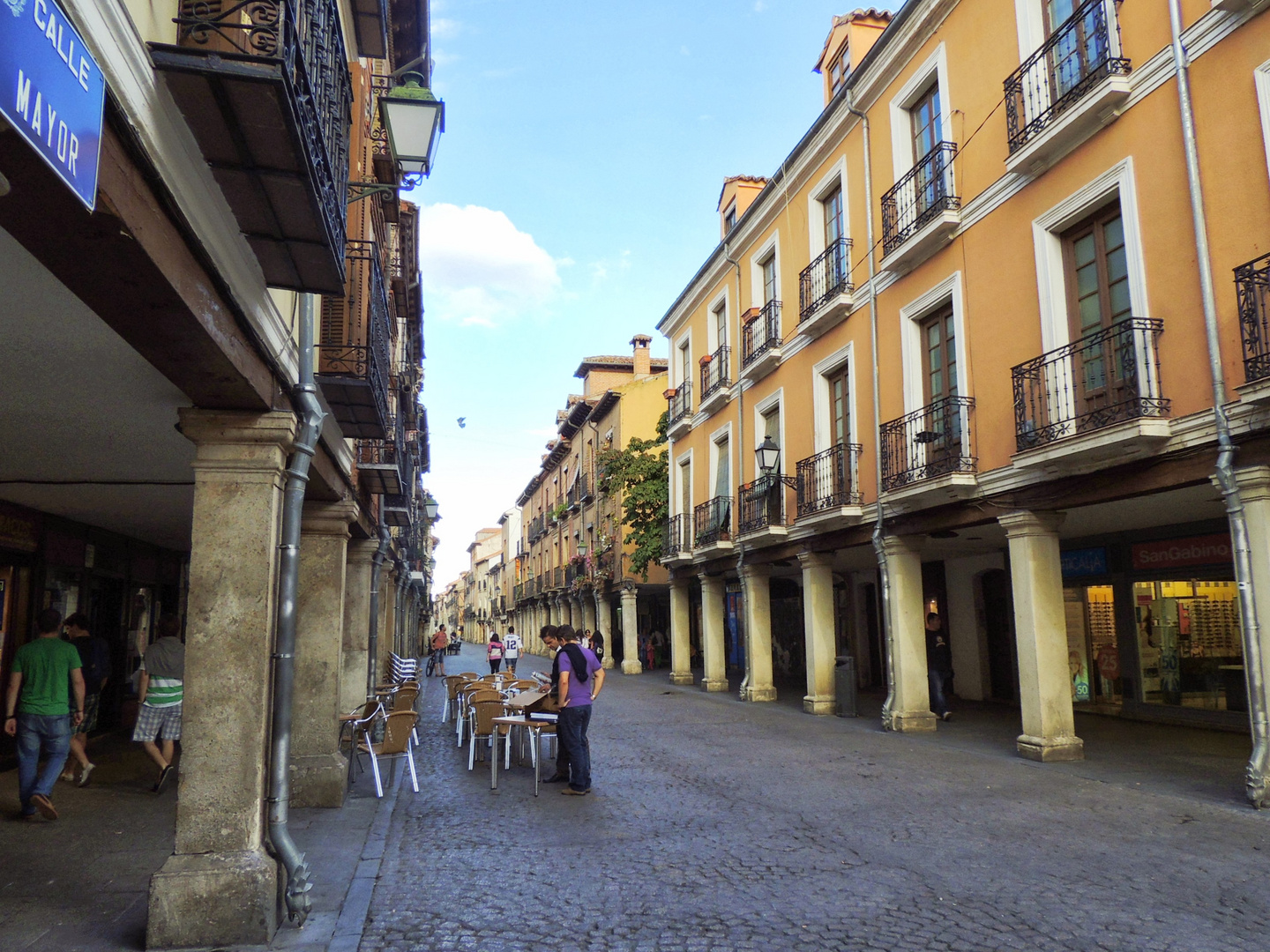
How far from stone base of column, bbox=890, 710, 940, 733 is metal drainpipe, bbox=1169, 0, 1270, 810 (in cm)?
541

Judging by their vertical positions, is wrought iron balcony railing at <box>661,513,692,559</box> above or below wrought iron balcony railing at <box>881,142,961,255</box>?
below

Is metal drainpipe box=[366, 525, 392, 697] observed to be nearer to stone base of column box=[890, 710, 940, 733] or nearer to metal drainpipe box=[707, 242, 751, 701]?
metal drainpipe box=[707, 242, 751, 701]

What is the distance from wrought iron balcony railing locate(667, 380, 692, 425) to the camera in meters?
24.1

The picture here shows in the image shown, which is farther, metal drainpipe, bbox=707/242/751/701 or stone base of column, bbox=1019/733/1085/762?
metal drainpipe, bbox=707/242/751/701

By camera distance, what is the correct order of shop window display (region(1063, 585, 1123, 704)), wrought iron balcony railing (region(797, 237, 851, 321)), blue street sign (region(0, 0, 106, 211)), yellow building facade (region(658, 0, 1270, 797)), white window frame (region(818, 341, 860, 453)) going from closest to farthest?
blue street sign (region(0, 0, 106, 211)) → yellow building facade (region(658, 0, 1270, 797)) → shop window display (region(1063, 585, 1123, 704)) → wrought iron balcony railing (region(797, 237, 851, 321)) → white window frame (region(818, 341, 860, 453))

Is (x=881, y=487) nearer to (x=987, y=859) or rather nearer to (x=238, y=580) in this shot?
(x=987, y=859)

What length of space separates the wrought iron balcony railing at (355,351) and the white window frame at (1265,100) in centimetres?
803

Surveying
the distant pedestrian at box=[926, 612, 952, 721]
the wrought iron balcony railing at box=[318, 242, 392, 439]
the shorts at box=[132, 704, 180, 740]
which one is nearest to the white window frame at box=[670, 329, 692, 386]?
the distant pedestrian at box=[926, 612, 952, 721]

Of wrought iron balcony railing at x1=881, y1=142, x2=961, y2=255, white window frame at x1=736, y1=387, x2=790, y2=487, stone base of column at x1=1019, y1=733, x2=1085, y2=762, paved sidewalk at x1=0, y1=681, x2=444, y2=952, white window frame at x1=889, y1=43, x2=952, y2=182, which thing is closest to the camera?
paved sidewalk at x1=0, y1=681, x2=444, y2=952

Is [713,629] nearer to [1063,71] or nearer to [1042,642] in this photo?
[1042,642]

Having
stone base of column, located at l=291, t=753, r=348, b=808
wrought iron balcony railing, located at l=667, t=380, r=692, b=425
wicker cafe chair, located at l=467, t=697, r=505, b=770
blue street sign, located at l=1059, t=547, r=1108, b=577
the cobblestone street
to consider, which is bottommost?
the cobblestone street

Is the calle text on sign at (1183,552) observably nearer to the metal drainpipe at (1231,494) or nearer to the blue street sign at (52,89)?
the metal drainpipe at (1231,494)

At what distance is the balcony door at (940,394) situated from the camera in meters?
12.3

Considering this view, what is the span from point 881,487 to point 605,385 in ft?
108
